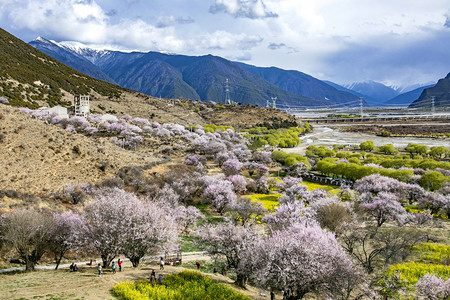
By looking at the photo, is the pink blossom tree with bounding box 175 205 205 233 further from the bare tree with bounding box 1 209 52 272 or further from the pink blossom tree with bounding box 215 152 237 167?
the pink blossom tree with bounding box 215 152 237 167

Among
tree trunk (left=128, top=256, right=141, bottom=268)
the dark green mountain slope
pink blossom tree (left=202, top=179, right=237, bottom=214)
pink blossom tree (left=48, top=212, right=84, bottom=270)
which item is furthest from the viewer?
the dark green mountain slope

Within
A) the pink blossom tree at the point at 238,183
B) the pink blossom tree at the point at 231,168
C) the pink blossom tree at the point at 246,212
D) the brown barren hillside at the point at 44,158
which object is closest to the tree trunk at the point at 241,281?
the pink blossom tree at the point at 246,212

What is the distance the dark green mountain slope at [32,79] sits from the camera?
75.9 meters

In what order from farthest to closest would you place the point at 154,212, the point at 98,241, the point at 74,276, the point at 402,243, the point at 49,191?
1. the point at 49,191
2. the point at 402,243
3. the point at 154,212
4. the point at 98,241
5. the point at 74,276

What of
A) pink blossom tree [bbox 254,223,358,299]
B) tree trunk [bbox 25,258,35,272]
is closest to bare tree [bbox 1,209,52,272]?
tree trunk [bbox 25,258,35,272]

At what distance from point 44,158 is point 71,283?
2474 cm

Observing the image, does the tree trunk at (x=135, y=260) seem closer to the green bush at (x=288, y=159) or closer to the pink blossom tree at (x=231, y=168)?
the pink blossom tree at (x=231, y=168)

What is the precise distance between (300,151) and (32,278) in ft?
268

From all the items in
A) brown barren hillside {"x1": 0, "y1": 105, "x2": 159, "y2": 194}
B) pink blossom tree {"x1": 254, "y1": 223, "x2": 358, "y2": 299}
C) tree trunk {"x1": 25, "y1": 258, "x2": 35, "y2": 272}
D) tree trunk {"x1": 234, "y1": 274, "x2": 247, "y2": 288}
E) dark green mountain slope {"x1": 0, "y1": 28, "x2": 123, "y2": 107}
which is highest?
dark green mountain slope {"x1": 0, "y1": 28, "x2": 123, "y2": 107}

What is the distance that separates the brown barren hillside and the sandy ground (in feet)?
50.2

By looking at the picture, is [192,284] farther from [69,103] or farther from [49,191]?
[69,103]

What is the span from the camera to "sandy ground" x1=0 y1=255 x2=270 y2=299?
1587 cm

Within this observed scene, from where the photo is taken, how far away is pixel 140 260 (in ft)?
77.0

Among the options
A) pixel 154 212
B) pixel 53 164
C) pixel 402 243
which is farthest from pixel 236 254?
pixel 53 164
